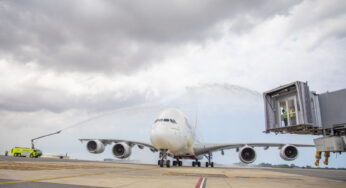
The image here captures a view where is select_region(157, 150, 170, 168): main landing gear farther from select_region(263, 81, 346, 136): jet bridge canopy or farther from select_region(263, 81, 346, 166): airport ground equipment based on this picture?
select_region(263, 81, 346, 166): airport ground equipment

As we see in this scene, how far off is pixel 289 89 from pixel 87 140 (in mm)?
22324

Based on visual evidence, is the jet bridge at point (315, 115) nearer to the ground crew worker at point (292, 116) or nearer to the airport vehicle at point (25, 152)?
the ground crew worker at point (292, 116)

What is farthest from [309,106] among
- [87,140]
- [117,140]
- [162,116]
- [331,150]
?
[87,140]

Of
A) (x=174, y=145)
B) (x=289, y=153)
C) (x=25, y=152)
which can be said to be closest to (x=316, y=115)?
(x=174, y=145)

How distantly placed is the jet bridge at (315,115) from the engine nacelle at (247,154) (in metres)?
13.9

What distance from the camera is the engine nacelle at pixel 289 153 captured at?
20.7 meters

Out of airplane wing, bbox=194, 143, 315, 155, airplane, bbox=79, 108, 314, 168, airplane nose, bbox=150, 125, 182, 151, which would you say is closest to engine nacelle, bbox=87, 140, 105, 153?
airplane, bbox=79, 108, 314, 168

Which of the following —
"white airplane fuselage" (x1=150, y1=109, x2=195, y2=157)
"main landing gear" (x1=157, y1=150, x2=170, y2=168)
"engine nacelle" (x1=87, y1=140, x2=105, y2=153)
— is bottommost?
"main landing gear" (x1=157, y1=150, x2=170, y2=168)

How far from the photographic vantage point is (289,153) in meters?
21.1

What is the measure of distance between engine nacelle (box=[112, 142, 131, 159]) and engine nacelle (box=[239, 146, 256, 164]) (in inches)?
423

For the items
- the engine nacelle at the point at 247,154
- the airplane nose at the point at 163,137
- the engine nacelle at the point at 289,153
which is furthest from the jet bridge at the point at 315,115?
the engine nacelle at the point at 247,154

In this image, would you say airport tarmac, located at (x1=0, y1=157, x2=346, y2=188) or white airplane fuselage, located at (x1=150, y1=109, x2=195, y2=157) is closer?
airport tarmac, located at (x1=0, y1=157, x2=346, y2=188)

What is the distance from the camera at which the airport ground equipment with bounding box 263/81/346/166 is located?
7.68m

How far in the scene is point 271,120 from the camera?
31.1 ft
